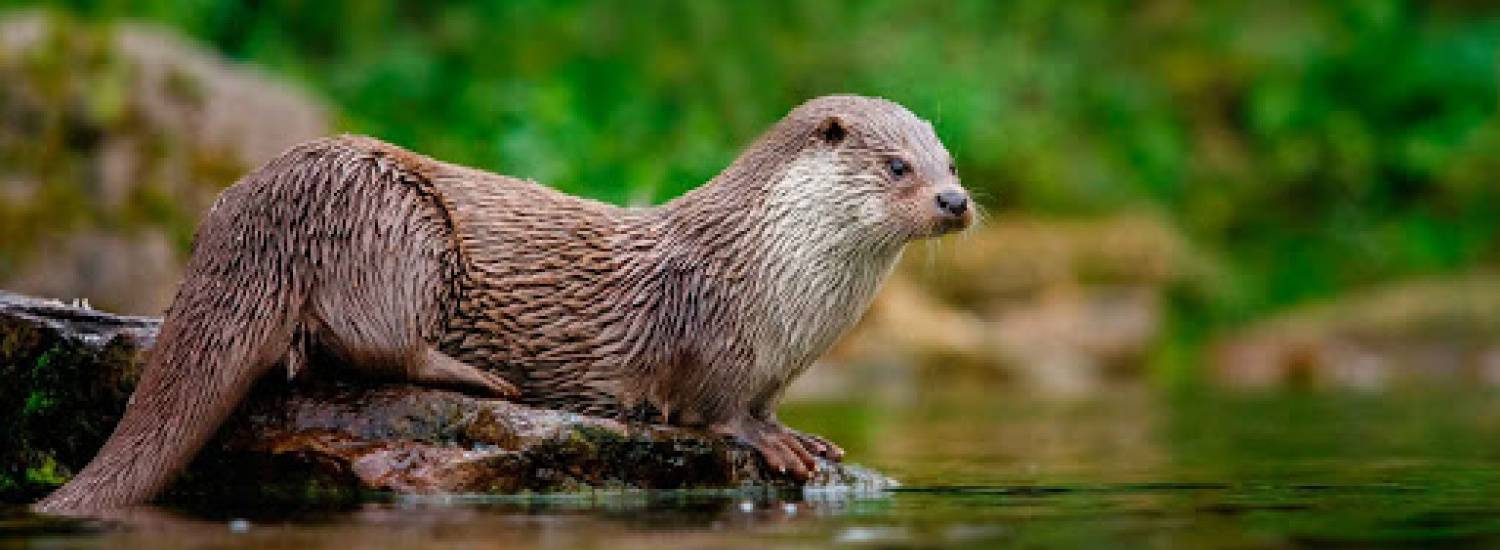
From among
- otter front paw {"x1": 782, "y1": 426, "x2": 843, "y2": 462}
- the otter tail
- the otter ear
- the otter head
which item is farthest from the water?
the otter ear

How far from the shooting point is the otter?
4855 millimetres

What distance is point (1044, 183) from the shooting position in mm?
15984

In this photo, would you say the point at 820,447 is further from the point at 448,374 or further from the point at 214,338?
the point at 214,338

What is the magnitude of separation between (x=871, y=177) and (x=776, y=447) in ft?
2.49

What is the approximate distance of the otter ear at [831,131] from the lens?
17.3 feet

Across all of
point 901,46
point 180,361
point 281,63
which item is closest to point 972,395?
point 901,46

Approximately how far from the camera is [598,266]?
5277 mm

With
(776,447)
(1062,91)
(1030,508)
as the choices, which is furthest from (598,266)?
(1062,91)

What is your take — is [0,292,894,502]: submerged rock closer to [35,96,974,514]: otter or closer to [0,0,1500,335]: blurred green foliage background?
[35,96,974,514]: otter

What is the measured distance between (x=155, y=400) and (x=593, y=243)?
1255 millimetres

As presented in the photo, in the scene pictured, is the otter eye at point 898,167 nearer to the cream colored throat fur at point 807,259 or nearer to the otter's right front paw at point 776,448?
the cream colored throat fur at point 807,259

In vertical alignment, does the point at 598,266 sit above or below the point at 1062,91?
below

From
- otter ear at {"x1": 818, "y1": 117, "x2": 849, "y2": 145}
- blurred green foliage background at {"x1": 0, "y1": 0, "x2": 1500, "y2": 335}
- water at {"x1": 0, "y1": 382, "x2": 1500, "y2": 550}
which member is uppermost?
blurred green foliage background at {"x1": 0, "y1": 0, "x2": 1500, "y2": 335}

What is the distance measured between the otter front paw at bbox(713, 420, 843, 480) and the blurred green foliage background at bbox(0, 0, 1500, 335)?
596 centimetres
